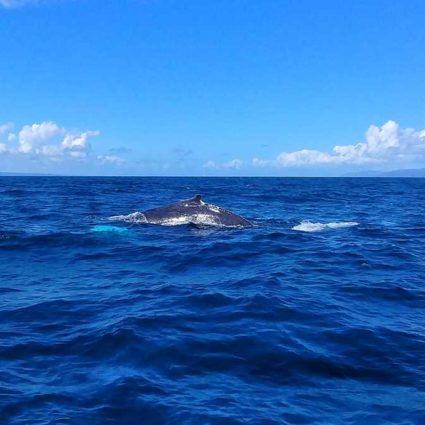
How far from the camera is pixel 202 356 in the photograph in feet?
28.4

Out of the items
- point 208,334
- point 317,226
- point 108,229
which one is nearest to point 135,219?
point 108,229

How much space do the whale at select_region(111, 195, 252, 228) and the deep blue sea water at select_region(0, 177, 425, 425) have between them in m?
5.32

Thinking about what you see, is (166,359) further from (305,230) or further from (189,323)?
(305,230)

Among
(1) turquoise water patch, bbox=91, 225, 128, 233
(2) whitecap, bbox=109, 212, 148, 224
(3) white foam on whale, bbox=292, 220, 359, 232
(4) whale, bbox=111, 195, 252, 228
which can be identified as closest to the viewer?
(1) turquoise water patch, bbox=91, 225, 128, 233

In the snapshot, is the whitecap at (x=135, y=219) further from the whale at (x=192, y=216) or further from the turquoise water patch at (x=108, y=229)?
the turquoise water patch at (x=108, y=229)

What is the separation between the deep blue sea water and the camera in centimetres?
702

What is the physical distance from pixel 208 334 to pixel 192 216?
1543cm

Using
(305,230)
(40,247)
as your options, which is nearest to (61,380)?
(40,247)

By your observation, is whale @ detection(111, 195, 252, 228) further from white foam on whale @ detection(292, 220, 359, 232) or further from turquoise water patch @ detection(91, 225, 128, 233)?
white foam on whale @ detection(292, 220, 359, 232)

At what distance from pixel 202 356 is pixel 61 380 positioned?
2335 mm

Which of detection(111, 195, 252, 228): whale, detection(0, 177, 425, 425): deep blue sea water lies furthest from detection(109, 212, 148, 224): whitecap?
detection(0, 177, 425, 425): deep blue sea water

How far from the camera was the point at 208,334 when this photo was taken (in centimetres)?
976

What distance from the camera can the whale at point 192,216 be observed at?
24969 mm

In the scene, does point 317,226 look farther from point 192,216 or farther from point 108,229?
point 108,229
